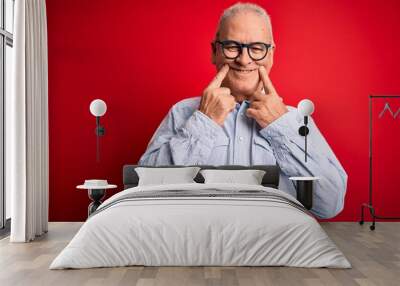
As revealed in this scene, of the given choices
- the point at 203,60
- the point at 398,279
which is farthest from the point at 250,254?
the point at 203,60

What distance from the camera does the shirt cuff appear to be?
6.66m

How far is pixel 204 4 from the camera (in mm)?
6965

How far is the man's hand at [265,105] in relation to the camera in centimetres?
667

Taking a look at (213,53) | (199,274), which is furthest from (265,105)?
(199,274)

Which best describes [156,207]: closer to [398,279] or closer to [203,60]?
[398,279]

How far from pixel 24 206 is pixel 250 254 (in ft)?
8.50

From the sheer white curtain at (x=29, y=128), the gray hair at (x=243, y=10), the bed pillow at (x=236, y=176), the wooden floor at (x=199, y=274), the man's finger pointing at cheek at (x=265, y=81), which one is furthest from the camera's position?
the gray hair at (x=243, y=10)

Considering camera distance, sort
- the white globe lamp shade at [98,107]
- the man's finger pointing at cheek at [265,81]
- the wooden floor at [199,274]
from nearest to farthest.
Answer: the wooden floor at [199,274] < the white globe lamp shade at [98,107] < the man's finger pointing at cheek at [265,81]

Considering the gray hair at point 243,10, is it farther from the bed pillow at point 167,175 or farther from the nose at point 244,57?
the bed pillow at point 167,175

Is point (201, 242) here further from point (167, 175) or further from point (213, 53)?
point (213, 53)

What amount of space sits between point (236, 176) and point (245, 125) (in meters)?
0.78

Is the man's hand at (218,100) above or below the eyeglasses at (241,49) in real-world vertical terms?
below

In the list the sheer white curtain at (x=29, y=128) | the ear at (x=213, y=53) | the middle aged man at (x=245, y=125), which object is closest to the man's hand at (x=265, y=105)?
the middle aged man at (x=245, y=125)

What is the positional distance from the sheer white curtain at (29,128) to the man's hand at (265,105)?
7.90 ft
